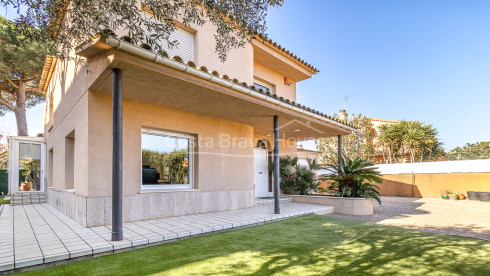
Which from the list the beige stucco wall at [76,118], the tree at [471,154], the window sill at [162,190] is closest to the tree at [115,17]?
the beige stucco wall at [76,118]

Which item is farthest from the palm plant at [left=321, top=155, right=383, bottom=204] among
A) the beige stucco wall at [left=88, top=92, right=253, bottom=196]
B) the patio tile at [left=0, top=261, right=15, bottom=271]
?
the patio tile at [left=0, top=261, right=15, bottom=271]

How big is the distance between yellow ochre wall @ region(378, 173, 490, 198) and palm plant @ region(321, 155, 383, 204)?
27.9 ft

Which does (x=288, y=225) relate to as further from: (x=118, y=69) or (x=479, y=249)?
(x=118, y=69)

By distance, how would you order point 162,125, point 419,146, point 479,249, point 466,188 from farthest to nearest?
1. point 419,146
2. point 466,188
3. point 162,125
4. point 479,249

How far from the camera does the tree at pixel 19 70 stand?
48.4 ft

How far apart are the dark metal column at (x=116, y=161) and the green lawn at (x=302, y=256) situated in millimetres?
583

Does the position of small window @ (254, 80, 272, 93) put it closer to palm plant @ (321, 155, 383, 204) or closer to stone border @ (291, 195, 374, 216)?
palm plant @ (321, 155, 383, 204)

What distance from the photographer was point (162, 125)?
25.3ft

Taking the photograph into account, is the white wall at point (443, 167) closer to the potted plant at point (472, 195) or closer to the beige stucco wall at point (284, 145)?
the potted plant at point (472, 195)

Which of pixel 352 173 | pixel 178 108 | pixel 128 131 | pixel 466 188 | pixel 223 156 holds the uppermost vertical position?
pixel 178 108

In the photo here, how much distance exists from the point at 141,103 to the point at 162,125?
0.84 metres

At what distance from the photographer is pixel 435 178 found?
629 inches

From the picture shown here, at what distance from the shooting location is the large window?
7559mm

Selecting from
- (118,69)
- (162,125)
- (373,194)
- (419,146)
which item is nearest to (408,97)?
(419,146)
